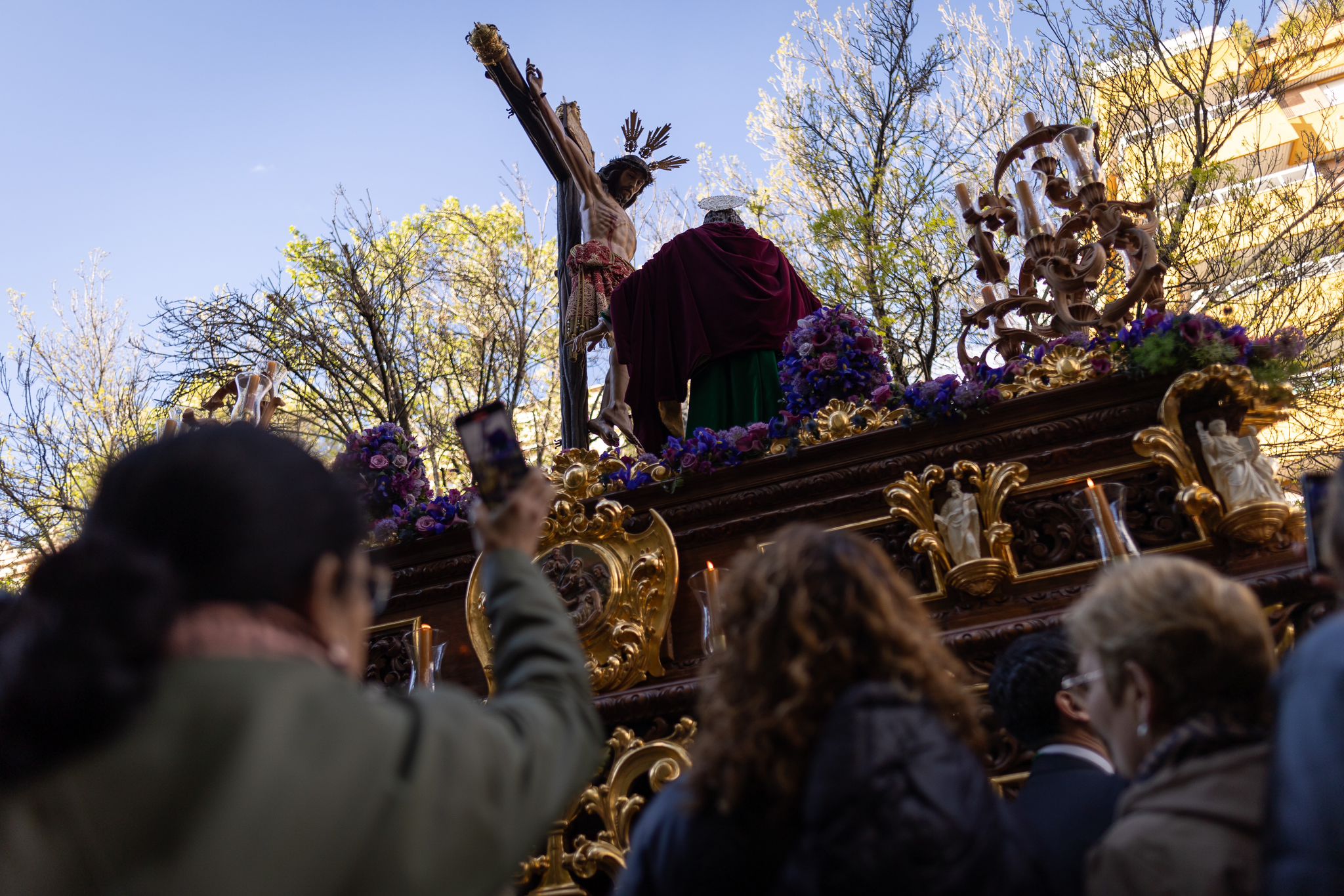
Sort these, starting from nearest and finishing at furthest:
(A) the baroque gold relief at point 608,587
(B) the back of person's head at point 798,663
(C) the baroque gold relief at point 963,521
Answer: (B) the back of person's head at point 798,663
(C) the baroque gold relief at point 963,521
(A) the baroque gold relief at point 608,587

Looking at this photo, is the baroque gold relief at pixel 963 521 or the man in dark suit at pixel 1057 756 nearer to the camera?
the man in dark suit at pixel 1057 756

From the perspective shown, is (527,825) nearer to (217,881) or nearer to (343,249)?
(217,881)

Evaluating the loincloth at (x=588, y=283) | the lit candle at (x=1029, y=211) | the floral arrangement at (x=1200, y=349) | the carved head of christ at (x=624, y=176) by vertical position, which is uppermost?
the carved head of christ at (x=624, y=176)

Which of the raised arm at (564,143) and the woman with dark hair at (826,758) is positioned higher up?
the raised arm at (564,143)

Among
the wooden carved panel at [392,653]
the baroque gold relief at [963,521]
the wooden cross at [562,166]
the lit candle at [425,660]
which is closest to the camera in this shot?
the baroque gold relief at [963,521]

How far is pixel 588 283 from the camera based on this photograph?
845 cm

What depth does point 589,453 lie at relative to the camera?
4.88m

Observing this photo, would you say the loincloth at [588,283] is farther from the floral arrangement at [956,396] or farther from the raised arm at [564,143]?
the floral arrangement at [956,396]

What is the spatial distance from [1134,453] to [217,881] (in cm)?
344

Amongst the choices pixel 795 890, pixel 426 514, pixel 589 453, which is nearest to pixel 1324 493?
pixel 795 890

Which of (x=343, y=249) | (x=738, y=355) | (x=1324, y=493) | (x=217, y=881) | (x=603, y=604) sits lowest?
(x=217, y=881)

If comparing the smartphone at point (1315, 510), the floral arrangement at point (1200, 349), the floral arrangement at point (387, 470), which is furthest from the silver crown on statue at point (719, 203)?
A: the smartphone at point (1315, 510)

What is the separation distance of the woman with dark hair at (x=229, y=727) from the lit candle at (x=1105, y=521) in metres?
2.41

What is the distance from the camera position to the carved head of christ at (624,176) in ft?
29.6
